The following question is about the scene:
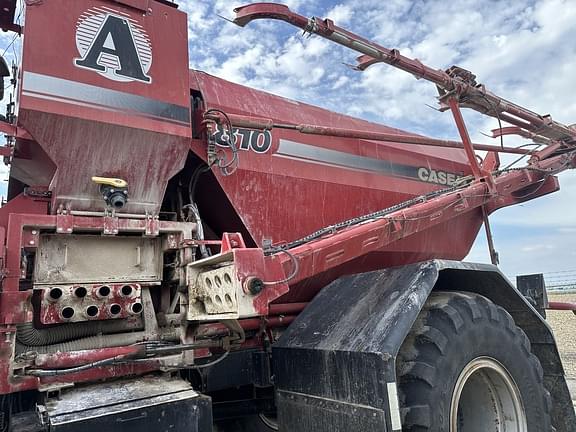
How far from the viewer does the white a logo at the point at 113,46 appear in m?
2.80

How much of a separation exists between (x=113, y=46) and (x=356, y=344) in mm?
2148

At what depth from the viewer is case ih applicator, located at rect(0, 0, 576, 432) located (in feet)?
8.60

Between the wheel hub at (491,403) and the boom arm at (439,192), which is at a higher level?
the boom arm at (439,192)

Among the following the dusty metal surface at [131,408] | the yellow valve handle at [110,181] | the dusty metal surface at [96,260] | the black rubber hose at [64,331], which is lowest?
the dusty metal surface at [131,408]

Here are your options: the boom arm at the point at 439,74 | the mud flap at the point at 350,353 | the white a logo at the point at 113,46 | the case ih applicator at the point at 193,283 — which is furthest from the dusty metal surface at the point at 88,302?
the boom arm at the point at 439,74

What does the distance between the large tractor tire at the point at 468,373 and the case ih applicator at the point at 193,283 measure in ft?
0.04

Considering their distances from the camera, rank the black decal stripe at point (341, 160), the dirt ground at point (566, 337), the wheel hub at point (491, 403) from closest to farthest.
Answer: the wheel hub at point (491, 403) → the black decal stripe at point (341, 160) → the dirt ground at point (566, 337)

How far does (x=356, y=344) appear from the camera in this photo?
2.79 metres

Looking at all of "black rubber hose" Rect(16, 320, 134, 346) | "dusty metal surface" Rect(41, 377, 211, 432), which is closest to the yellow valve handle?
"black rubber hose" Rect(16, 320, 134, 346)

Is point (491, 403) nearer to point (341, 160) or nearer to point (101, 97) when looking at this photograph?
point (341, 160)

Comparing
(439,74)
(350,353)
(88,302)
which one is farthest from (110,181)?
(439,74)

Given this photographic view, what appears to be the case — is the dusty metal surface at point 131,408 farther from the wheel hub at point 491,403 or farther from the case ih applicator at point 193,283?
the wheel hub at point 491,403

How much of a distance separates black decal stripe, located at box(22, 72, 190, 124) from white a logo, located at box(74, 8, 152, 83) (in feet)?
0.36

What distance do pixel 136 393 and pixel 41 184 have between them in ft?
4.47
